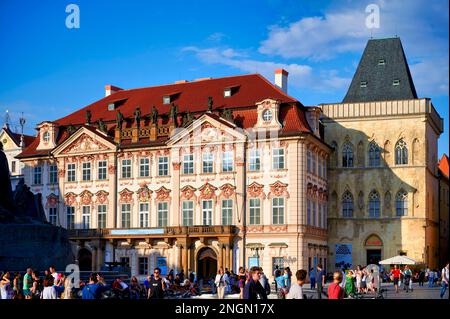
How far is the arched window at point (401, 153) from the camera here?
152 ft

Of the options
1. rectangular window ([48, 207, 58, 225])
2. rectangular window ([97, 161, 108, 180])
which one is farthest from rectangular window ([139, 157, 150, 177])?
rectangular window ([48, 207, 58, 225])

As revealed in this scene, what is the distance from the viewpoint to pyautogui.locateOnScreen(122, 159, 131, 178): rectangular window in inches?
1884

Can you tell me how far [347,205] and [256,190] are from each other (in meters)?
6.83

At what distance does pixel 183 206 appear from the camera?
1802 inches

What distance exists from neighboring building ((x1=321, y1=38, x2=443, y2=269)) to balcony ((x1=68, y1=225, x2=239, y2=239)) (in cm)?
766

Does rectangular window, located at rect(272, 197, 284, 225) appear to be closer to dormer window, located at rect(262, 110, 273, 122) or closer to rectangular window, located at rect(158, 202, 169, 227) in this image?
dormer window, located at rect(262, 110, 273, 122)

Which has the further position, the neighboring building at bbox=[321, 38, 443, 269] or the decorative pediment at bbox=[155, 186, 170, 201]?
the decorative pediment at bbox=[155, 186, 170, 201]

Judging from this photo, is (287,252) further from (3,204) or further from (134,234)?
(3,204)

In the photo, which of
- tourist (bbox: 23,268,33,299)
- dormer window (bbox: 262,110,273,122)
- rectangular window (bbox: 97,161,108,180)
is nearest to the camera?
tourist (bbox: 23,268,33,299)

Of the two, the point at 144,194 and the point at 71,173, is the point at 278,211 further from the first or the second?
the point at 71,173

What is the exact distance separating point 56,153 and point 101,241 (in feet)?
20.9

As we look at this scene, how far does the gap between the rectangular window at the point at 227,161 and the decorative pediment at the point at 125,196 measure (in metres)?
6.45

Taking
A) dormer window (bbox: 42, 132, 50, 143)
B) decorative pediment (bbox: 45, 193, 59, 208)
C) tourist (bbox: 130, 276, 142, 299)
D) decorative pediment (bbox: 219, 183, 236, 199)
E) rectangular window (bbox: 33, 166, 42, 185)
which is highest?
dormer window (bbox: 42, 132, 50, 143)
